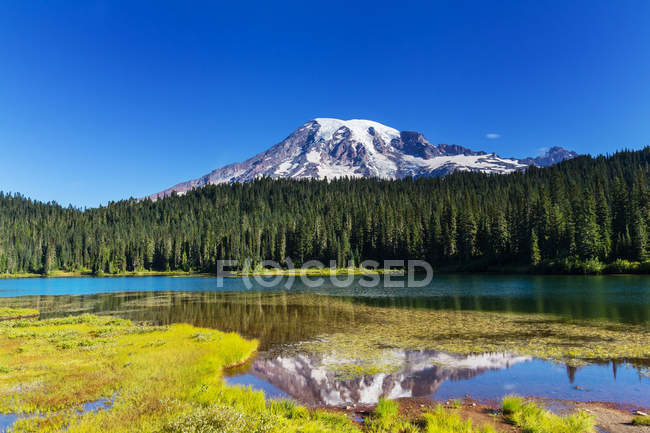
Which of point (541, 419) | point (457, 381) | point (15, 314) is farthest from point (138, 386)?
point (15, 314)

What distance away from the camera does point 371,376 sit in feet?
62.5

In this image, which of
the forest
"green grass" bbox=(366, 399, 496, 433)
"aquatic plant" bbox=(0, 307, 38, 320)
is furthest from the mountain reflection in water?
the forest

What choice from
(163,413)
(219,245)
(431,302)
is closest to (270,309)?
(431,302)

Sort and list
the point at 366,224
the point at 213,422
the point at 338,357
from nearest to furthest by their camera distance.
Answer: the point at 213,422 → the point at 338,357 → the point at 366,224

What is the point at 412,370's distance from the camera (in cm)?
1966

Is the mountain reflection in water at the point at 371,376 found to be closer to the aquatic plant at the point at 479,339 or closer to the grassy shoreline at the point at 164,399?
the aquatic plant at the point at 479,339

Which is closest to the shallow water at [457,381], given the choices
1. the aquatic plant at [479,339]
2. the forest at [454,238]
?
the aquatic plant at [479,339]

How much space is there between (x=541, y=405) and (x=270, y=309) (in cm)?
3645

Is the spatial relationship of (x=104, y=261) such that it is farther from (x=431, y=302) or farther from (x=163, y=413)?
(x=163, y=413)

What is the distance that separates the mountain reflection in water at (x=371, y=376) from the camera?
16578mm

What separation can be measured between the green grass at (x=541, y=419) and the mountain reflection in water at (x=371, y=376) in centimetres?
379

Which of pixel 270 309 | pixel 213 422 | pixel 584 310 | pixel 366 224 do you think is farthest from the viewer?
pixel 366 224

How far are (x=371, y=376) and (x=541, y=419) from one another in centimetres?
833

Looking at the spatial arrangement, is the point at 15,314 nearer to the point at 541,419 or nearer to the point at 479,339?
the point at 479,339
